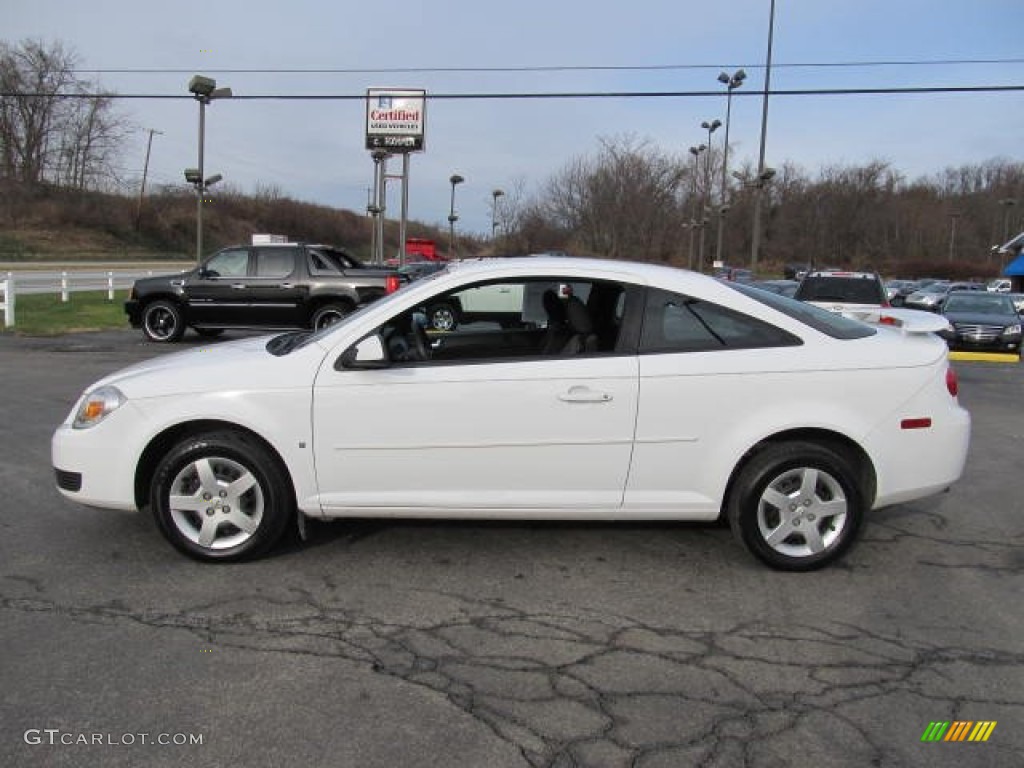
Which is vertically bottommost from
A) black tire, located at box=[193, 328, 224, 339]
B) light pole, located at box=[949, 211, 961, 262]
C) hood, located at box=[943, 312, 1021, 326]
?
black tire, located at box=[193, 328, 224, 339]

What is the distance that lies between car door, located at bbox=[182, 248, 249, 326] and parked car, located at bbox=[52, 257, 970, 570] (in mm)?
11238

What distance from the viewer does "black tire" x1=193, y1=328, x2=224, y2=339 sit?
15.7 m

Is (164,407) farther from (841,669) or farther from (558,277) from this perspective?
(841,669)

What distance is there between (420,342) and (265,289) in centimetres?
1125

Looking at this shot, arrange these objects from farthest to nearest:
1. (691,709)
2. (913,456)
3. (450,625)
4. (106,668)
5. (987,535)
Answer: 1. (987,535)
2. (913,456)
3. (450,625)
4. (106,668)
5. (691,709)

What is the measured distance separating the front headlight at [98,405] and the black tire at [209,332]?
1169 centimetres

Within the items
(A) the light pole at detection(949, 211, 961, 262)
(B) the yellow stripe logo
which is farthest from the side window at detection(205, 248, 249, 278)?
(A) the light pole at detection(949, 211, 961, 262)

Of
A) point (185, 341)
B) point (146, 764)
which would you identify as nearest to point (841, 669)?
point (146, 764)

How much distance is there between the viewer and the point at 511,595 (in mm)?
4035

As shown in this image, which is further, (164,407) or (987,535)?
(987,535)

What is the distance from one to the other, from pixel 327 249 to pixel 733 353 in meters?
12.3

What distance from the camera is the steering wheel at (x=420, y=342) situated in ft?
14.5

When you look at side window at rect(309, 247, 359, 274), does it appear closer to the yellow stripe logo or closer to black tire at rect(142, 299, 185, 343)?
black tire at rect(142, 299, 185, 343)

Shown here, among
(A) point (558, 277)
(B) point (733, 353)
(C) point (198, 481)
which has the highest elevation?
(A) point (558, 277)
